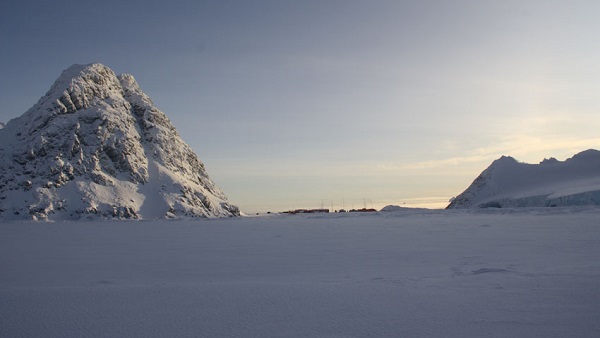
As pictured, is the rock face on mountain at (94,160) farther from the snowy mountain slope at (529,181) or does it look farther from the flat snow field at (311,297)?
the flat snow field at (311,297)

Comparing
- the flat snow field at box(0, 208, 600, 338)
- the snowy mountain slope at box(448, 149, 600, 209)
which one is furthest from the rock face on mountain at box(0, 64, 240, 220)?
the flat snow field at box(0, 208, 600, 338)

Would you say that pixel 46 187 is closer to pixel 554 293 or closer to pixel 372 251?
pixel 372 251

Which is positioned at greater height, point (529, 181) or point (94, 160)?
point (94, 160)

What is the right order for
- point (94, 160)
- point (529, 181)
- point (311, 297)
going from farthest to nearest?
1. point (529, 181)
2. point (94, 160)
3. point (311, 297)

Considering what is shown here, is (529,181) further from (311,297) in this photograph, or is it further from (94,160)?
(94,160)

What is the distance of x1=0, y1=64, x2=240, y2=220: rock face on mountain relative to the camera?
53000 millimetres

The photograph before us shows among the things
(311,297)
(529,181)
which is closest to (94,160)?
(311,297)

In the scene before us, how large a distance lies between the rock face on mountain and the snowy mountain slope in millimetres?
43228

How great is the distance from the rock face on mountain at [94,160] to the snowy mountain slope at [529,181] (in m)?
43.2

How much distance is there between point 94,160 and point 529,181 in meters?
68.8

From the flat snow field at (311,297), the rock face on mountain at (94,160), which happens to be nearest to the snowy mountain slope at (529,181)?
the rock face on mountain at (94,160)

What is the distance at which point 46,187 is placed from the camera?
5412 centimetres

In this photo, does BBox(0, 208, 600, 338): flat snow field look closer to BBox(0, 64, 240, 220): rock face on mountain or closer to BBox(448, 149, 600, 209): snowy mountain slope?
BBox(448, 149, 600, 209): snowy mountain slope

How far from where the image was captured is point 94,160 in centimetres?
6062
